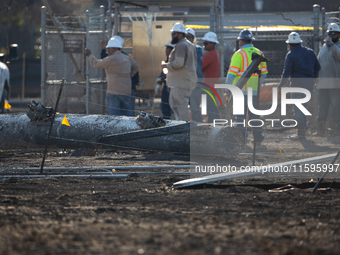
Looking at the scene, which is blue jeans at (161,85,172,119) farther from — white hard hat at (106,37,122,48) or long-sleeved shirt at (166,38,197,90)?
white hard hat at (106,37,122,48)

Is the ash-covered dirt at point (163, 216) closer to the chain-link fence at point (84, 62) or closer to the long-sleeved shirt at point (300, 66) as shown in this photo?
the long-sleeved shirt at point (300, 66)

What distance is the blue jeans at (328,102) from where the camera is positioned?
33.1ft

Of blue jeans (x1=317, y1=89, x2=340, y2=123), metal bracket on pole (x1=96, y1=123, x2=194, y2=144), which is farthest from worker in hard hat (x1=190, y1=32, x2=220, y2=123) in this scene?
metal bracket on pole (x1=96, y1=123, x2=194, y2=144)

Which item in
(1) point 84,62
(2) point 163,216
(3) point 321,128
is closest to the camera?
(2) point 163,216

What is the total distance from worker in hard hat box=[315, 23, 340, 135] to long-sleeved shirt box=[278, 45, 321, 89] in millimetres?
724

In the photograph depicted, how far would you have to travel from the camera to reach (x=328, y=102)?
10211mm

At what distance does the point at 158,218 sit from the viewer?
12.0 ft

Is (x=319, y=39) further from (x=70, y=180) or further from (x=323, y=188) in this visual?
(x=70, y=180)

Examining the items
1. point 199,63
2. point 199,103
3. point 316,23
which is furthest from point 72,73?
point 316,23

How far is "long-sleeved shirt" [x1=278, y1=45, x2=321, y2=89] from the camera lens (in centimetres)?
942

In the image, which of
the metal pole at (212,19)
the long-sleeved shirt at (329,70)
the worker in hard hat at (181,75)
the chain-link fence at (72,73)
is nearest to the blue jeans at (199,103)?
the worker in hard hat at (181,75)

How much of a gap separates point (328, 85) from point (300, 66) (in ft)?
3.43

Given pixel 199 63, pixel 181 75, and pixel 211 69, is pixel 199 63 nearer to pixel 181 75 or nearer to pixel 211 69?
pixel 211 69

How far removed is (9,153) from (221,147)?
3364 millimetres
